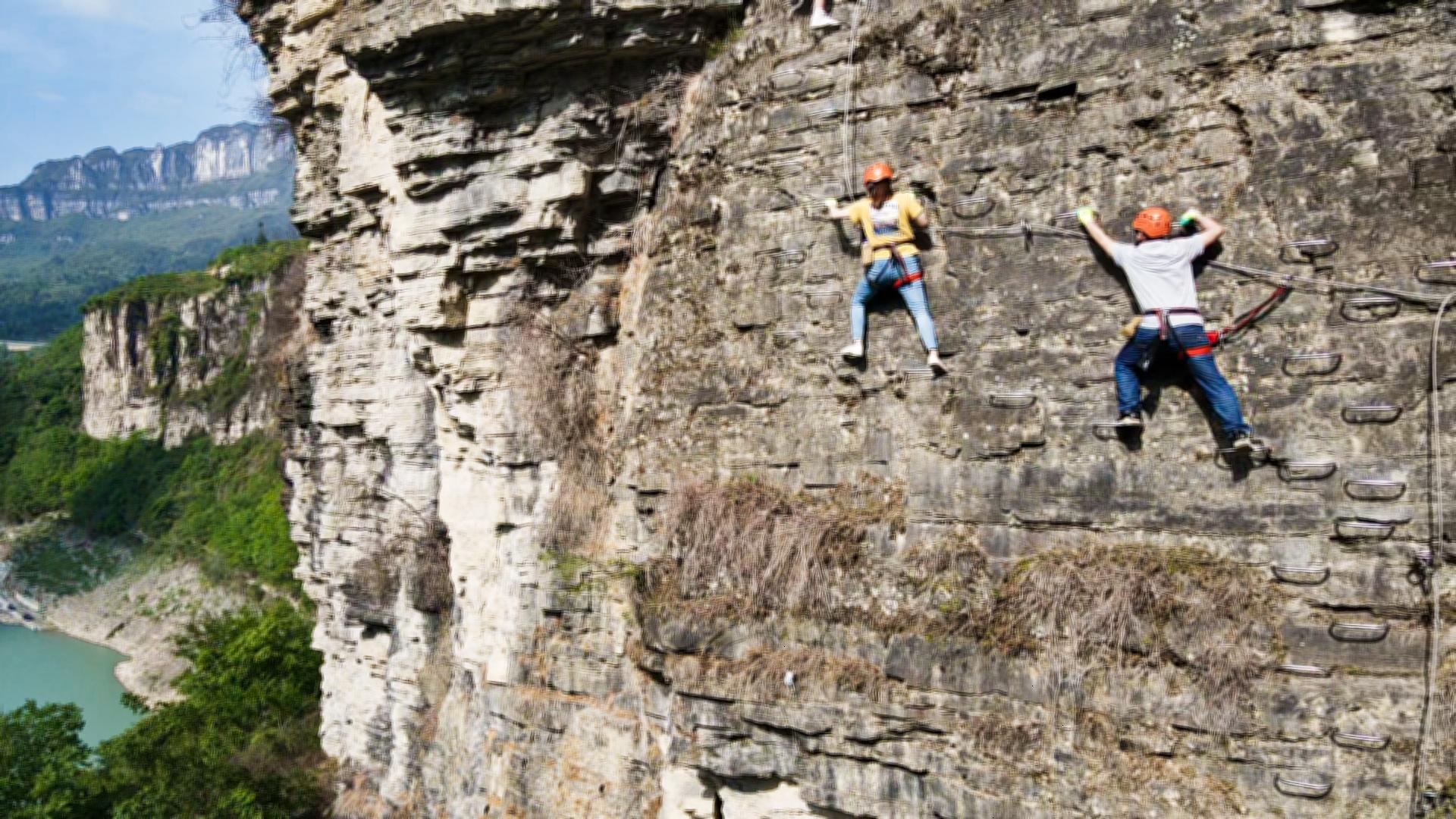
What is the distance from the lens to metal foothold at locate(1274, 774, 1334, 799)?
4.44 metres

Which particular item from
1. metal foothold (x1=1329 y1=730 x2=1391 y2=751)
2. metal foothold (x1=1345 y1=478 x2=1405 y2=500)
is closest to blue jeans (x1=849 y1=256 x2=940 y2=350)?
metal foothold (x1=1345 y1=478 x2=1405 y2=500)

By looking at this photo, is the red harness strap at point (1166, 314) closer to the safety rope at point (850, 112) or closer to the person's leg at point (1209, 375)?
the person's leg at point (1209, 375)

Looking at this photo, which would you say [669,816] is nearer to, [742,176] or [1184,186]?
[742,176]

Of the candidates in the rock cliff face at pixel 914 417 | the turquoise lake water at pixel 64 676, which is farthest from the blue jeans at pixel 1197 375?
the turquoise lake water at pixel 64 676

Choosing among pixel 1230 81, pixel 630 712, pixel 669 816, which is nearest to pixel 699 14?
pixel 1230 81

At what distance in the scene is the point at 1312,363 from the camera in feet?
15.6

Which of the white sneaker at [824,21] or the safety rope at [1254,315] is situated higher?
the white sneaker at [824,21]

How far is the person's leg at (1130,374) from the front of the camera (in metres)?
4.95

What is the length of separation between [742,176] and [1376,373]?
12.1 feet

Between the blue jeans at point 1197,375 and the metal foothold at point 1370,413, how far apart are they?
431 millimetres

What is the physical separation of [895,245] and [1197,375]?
5.61 ft

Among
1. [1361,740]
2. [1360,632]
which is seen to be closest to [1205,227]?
[1360,632]

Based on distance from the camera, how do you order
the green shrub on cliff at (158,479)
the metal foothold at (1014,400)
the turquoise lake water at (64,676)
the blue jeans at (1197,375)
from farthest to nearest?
the green shrub on cliff at (158,479) < the turquoise lake water at (64,676) < the metal foothold at (1014,400) < the blue jeans at (1197,375)

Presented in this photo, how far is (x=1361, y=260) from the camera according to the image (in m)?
4.70
